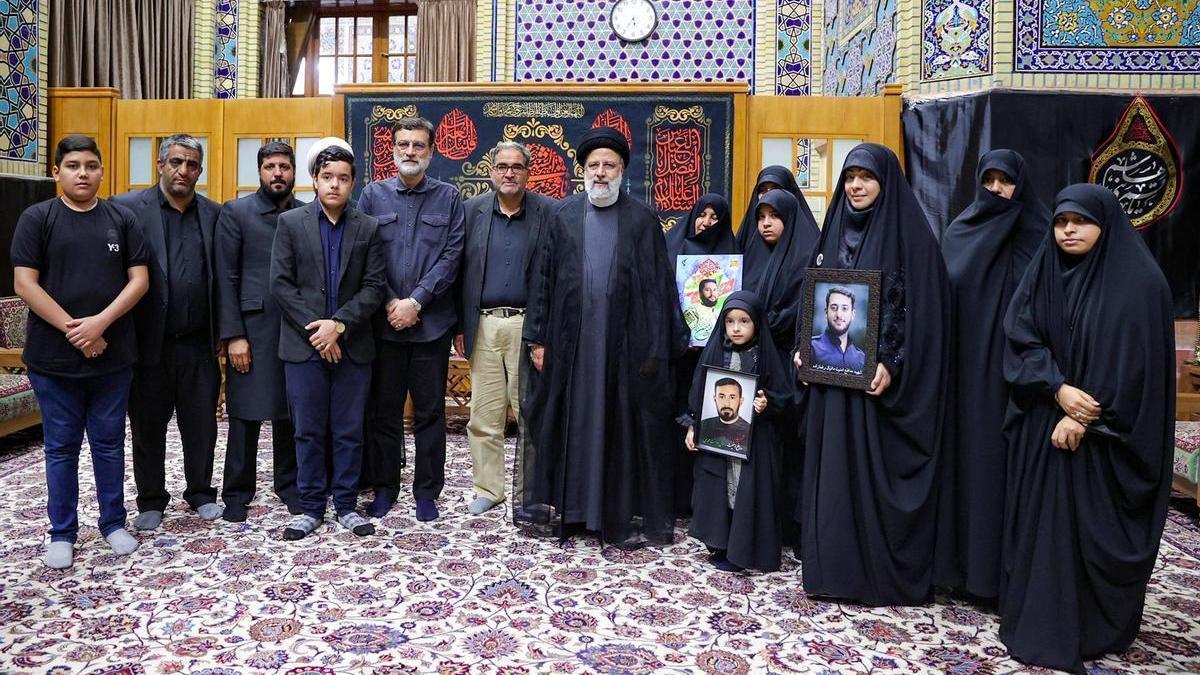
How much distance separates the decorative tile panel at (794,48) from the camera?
343 inches

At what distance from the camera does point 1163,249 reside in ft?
18.6

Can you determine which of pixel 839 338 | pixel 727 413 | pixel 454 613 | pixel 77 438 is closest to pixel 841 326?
pixel 839 338

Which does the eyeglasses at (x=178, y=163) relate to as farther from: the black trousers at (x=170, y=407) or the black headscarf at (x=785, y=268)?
the black headscarf at (x=785, y=268)

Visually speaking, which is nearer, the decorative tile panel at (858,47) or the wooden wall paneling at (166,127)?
the wooden wall paneling at (166,127)

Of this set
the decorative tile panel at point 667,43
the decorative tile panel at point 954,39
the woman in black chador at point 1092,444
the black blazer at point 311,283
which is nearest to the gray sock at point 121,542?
the black blazer at point 311,283

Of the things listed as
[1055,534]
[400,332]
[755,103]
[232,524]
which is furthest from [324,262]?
[755,103]

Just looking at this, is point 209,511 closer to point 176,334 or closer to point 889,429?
point 176,334

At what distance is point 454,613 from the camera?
2.69 metres

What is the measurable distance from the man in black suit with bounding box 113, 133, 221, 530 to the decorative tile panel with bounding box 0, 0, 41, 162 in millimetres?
3497

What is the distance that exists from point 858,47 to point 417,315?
5.40 metres

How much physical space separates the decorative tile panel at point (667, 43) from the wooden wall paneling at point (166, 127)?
3639mm

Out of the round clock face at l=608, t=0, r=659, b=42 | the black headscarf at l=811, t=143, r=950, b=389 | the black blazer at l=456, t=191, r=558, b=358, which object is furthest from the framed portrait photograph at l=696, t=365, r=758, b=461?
the round clock face at l=608, t=0, r=659, b=42

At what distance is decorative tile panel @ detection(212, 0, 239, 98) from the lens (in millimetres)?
9203

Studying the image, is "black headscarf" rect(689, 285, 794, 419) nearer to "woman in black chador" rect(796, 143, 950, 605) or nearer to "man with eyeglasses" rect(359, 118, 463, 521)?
"woman in black chador" rect(796, 143, 950, 605)
